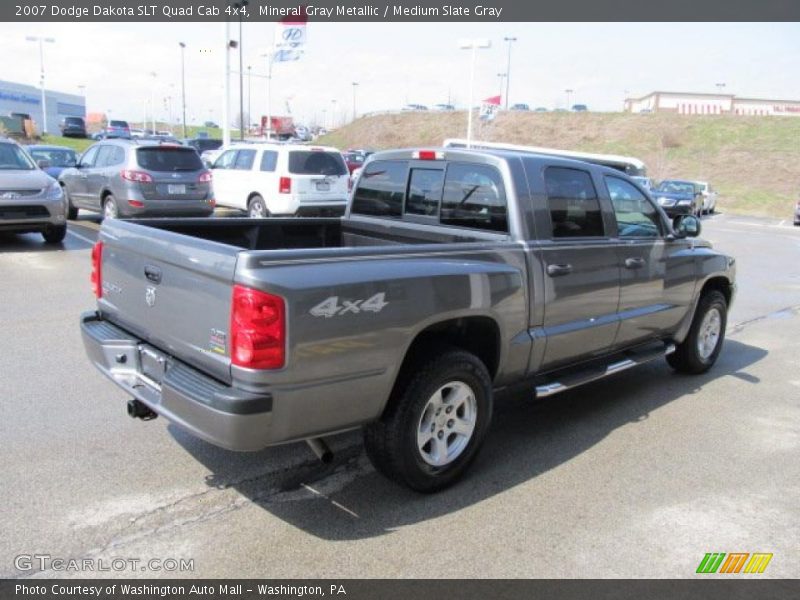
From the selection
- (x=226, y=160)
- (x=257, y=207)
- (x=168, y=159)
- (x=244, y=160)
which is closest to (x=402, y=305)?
(x=168, y=159)

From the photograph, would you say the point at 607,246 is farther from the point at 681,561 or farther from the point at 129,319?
the point at 129,319

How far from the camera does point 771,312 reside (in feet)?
31.9

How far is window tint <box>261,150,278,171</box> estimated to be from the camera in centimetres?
1540

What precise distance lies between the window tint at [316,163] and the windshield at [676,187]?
16845 mm

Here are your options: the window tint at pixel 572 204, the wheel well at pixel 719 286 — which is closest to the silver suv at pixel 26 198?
the window tint at pixel 572 204

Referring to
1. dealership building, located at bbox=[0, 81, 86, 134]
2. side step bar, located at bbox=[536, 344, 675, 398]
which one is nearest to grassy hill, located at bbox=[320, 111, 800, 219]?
side step bar, located at bbox=[536, 344, 675, 398]

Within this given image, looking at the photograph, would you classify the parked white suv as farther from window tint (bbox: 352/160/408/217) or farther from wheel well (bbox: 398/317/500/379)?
wheel well (bbox: 398/317/500/379)

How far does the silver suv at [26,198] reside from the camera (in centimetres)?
1088

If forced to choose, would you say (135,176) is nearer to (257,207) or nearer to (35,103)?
(257,207)

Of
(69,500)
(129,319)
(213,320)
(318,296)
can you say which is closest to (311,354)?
(318,296)

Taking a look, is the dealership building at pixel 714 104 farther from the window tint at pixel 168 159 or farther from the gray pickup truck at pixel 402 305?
the gray pickup truck at pixel 402 305

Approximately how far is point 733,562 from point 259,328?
252cm

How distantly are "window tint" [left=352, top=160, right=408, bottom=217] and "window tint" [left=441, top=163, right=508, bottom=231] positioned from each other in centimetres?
48

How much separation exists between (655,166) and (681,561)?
54801 mm
